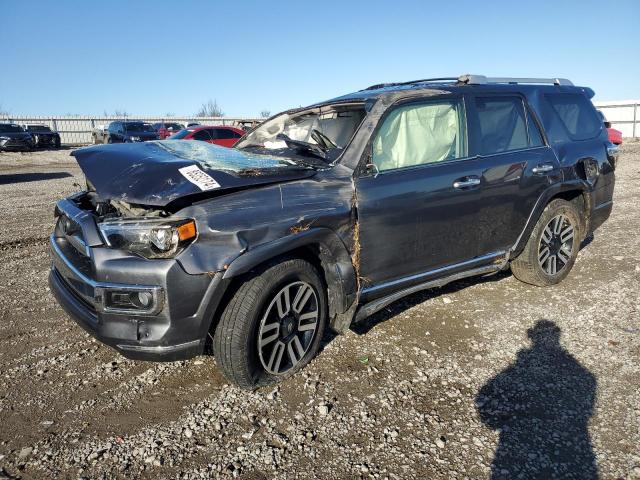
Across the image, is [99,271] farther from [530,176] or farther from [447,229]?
[530,176]

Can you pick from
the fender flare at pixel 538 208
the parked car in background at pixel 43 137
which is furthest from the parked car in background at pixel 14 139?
the fender flare at pixel 538 208

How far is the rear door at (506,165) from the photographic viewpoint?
3.84 meters

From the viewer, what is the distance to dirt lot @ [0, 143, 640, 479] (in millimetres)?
2340

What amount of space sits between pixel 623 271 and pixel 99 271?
505 cm

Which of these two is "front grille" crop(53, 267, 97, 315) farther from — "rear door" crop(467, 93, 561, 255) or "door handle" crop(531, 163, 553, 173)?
"door handle" crop(531, 163, 553, 173)

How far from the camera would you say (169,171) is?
276 cm

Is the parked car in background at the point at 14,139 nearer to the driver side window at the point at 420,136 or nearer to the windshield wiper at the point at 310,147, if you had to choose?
the windshield wiper at the point at 310,147

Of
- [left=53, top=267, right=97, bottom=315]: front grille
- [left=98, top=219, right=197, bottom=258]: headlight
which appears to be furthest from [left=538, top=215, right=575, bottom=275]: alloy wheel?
[left=53, top=267, right=97, bottom=315]: front grille

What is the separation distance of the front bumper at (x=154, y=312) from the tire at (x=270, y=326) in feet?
0.50

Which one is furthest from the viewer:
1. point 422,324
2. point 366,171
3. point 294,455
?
point 422,324

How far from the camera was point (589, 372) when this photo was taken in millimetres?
3129

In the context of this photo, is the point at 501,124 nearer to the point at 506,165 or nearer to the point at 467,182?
the point at 506,165

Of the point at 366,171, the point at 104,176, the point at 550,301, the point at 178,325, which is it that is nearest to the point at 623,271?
the point at 550,301

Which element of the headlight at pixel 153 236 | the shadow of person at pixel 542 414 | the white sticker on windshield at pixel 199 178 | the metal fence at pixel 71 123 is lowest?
the shadow of person at pixel 542 414
